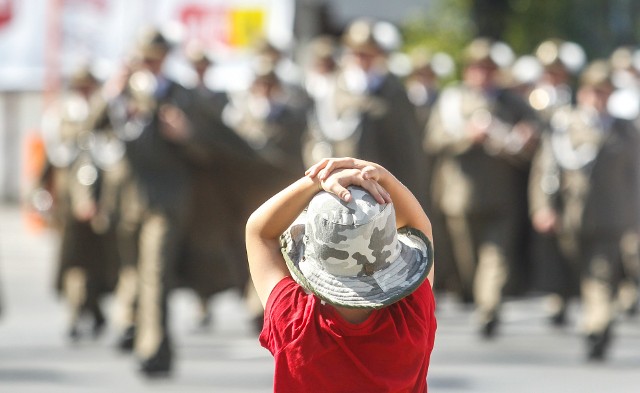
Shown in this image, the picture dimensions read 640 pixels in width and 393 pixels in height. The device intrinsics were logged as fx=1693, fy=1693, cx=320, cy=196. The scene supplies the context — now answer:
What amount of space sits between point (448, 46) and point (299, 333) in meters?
17.3

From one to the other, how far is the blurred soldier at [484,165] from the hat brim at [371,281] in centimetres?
838

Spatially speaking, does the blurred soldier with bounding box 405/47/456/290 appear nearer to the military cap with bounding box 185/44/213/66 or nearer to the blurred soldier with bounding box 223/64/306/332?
the blurred soldier with bounding box 223/64/306/332

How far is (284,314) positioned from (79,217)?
788 centimetres

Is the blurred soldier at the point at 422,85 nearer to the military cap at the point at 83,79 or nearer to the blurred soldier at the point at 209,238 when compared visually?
the military cap at the point at 83,79

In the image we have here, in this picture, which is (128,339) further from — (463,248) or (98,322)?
(463,248)

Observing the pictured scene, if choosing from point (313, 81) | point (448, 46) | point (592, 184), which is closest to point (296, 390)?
point (592, 184)

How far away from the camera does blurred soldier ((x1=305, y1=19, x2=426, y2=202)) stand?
10961mm

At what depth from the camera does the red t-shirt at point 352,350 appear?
344 cm

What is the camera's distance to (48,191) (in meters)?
11.9

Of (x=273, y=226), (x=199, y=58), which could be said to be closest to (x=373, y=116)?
(x=199, y=58)

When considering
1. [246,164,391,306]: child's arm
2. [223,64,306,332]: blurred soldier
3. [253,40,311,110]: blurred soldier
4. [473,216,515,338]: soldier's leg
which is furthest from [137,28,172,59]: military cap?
[246,164,391,306]: child's arm

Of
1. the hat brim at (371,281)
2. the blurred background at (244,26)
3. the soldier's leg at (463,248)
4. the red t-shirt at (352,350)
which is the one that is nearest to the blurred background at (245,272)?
the soldier's leg at (463,248)

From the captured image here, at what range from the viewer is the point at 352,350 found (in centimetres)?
345

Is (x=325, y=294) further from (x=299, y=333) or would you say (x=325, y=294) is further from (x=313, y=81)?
(x=313, y=81)
